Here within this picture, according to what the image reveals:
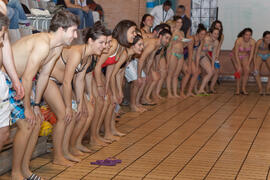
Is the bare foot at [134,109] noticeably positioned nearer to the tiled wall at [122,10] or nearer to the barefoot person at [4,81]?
the tiled wall at [122,10]

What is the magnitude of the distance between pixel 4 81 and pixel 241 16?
11460mm

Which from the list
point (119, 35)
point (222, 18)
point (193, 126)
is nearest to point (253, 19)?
point (222, 18)

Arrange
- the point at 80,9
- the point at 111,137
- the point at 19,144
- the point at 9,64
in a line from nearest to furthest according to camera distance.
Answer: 1. the point at 9,64
2. the point at 19,144
3. the point at 111,137
4. the point at 80,9

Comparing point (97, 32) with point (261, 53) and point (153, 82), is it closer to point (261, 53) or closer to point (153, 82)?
point (153, 82)

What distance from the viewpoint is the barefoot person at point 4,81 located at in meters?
3.30

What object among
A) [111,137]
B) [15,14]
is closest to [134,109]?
[111,137]

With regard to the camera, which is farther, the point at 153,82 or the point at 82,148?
the point at 153,82

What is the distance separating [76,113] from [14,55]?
4.00 ft

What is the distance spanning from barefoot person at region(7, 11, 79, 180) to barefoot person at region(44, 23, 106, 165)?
0.35 m

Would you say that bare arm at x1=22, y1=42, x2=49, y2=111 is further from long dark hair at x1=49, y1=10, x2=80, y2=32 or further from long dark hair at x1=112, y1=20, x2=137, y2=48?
long dark hair at x1=112, y1=20, x2=137, y2=48

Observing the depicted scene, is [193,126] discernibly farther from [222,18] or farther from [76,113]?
→ [222,18]

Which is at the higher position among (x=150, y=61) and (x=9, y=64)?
(x=9, y=64)

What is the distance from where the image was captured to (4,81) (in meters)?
3.44

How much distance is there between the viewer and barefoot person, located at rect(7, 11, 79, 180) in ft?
12.7
